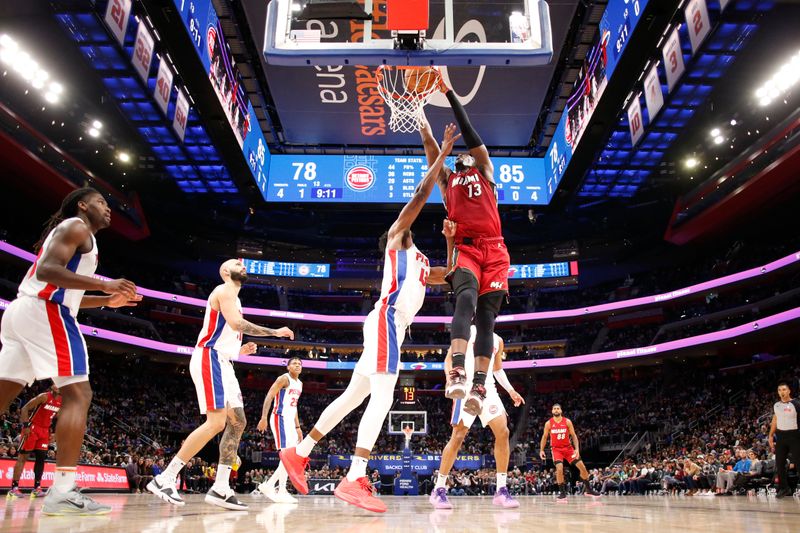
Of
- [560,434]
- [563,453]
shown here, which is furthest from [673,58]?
[563,453]

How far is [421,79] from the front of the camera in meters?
8.36

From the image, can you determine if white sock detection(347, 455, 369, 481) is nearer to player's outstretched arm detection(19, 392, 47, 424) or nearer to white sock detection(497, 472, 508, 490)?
white sock detection(497, 472, 508, 490)

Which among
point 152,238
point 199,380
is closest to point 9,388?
point 199,380

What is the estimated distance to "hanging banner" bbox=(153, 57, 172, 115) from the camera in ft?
47.0

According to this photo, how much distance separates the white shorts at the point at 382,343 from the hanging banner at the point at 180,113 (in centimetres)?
1332

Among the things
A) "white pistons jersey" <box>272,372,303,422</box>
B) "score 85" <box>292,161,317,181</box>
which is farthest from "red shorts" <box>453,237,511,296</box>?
"score 85" <box>292,161,317,181</box>

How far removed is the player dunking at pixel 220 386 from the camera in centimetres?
500

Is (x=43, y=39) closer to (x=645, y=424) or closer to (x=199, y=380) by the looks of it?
(x=199, y=380)

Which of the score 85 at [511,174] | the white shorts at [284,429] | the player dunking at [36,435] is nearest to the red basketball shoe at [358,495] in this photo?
the white shorts at [284,429]

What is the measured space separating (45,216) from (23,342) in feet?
85.2

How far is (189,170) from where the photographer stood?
2194 cm

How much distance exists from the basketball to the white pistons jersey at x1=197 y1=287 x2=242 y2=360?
431 cm

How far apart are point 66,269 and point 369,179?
1486 centimetres

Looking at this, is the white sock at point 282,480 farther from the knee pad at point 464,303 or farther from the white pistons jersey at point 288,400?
the knee pad at point 464,303
